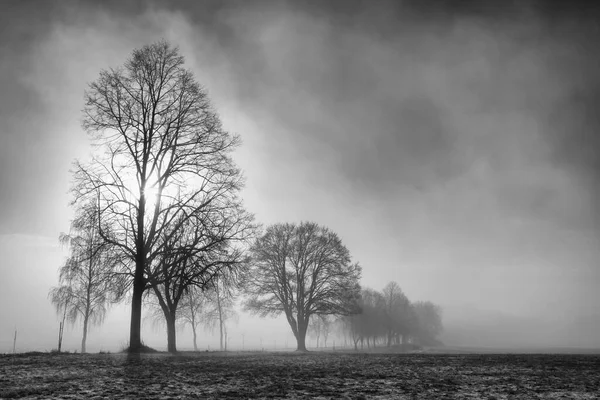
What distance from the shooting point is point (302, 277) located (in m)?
45.8

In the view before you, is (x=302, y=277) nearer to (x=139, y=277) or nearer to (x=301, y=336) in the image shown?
(x=301, y=336)

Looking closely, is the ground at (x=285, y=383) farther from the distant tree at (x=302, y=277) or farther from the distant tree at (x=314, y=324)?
the distant tree at (x=314, y=324)

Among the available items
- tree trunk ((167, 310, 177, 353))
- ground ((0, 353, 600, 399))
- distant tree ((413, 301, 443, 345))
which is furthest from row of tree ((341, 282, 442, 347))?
ground ((0, 353, 600, 399))

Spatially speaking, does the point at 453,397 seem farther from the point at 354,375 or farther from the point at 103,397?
the point at 103,397

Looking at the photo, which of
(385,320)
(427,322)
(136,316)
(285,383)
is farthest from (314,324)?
(427,322)

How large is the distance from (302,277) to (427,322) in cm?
11110

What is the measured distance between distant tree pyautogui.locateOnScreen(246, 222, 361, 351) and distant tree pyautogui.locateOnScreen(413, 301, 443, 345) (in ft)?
315

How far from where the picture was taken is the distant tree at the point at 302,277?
44938 mm

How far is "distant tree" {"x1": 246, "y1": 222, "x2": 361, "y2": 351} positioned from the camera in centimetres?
4494

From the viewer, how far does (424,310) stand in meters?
144

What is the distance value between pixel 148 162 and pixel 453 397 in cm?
1874

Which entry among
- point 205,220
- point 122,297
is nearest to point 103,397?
point 205,220

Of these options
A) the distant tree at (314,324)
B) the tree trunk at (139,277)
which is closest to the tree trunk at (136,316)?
the tree trunk at (139,277)

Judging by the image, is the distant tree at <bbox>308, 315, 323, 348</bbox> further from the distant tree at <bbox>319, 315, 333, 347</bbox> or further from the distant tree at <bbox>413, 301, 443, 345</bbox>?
the distant tree at <bbox>413, 301, 443, 345</bbox>
